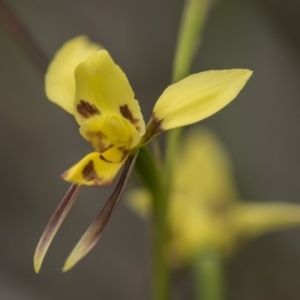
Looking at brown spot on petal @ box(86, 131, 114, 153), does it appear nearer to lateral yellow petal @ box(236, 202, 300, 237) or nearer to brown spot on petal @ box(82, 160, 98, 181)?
brown spot on petal @ box(82, 160, 98, 181)

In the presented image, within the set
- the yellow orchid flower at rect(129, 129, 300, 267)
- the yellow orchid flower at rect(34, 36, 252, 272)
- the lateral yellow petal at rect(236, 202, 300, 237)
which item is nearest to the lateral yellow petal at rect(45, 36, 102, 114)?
the yellow orchid flower at rect(34, 36, 252, 272)

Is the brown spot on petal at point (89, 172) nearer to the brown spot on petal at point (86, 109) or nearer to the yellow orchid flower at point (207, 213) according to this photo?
the brown spot on petal at point (86, 109)

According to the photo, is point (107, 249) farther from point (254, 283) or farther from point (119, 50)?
point (119, 50)

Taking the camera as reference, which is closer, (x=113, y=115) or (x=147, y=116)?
(x=113, y=115)

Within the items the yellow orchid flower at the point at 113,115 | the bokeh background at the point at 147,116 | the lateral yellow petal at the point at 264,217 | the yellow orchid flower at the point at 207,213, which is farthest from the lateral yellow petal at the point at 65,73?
the bokeh background at the point at 147,116

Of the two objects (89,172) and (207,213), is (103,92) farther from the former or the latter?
(207,213)

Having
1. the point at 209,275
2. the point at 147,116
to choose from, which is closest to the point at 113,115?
the point at 209,275
